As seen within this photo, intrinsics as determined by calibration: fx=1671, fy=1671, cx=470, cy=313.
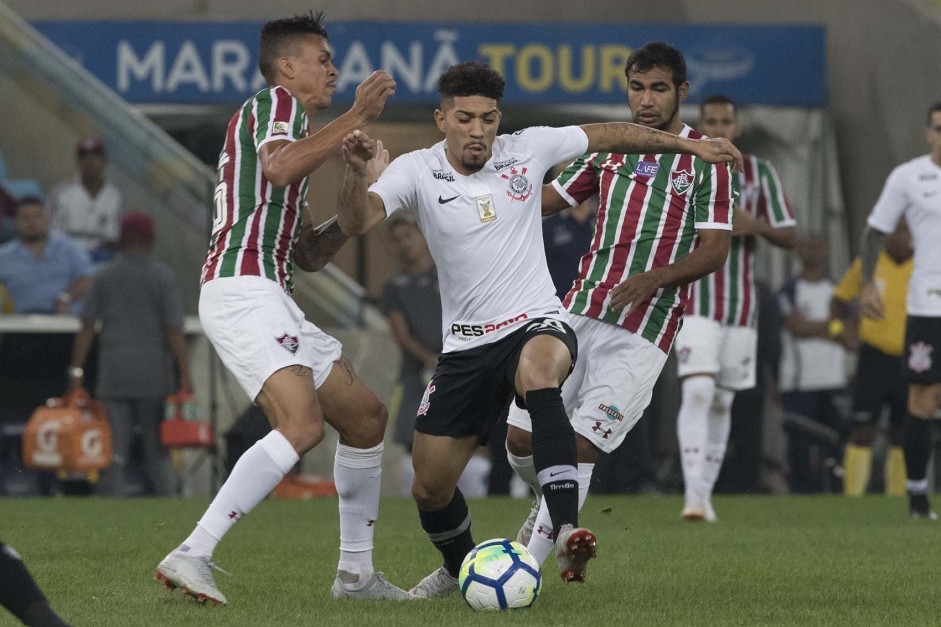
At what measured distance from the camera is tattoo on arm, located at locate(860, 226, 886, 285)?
10.3 metres

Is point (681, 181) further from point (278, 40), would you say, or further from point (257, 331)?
point (257, 331)

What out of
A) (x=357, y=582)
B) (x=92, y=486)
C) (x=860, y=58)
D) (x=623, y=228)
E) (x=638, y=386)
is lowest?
(x=92, y=486)

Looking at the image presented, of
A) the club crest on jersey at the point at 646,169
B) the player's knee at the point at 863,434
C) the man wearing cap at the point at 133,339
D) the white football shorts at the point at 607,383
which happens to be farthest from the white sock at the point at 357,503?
the player's knee at the point at 863,434

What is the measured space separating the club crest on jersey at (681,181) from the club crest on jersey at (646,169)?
0.25ft

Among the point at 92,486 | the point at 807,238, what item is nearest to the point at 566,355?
the point at 92,486

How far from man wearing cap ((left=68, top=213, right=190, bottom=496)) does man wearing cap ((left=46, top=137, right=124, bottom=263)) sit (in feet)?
5.27

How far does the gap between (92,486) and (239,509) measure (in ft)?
23.5

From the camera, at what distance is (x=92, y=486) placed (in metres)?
12.7

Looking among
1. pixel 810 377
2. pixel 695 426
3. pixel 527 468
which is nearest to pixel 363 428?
pixel 527 468

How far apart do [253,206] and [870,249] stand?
525 cm

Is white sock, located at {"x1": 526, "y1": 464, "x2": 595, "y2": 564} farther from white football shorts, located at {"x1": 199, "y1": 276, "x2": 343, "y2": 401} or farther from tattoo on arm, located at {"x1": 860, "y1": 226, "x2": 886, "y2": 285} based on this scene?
tattoo on arm, located at {"x1": 860, "y1": 226, "x2": 886, "y2": 285}

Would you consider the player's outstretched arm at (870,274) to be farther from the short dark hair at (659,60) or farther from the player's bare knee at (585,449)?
the player's bare knee at (585,449)

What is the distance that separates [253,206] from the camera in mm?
6258

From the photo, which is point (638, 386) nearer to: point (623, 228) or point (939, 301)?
point (623, 228)
